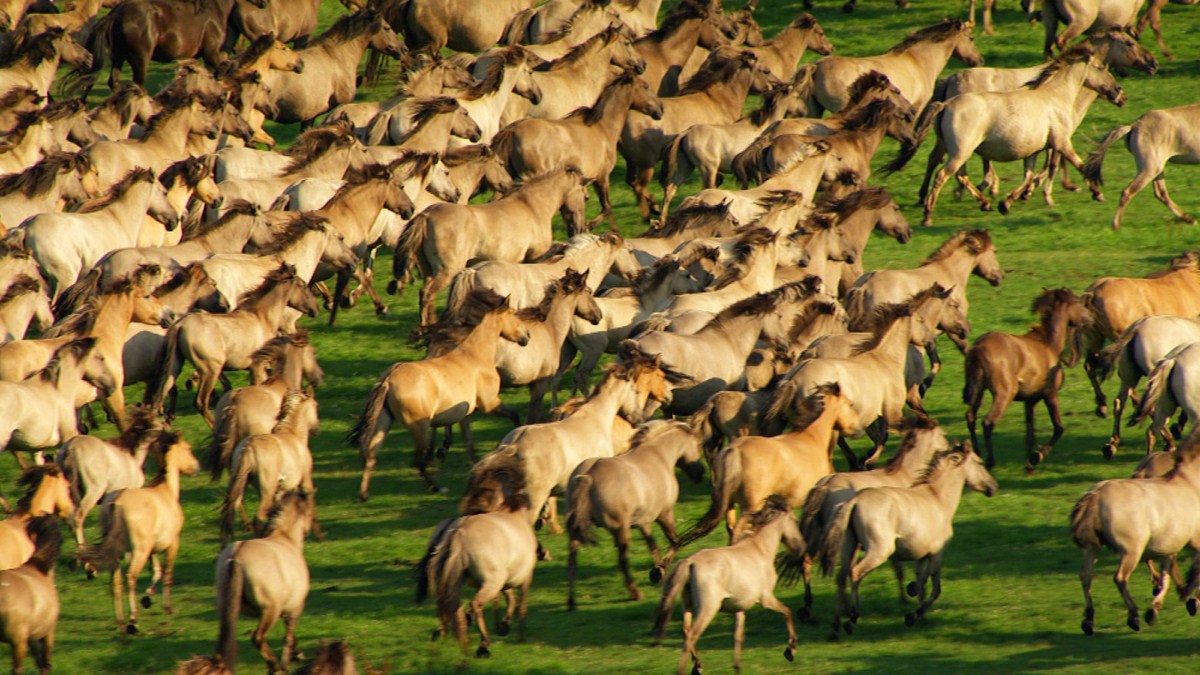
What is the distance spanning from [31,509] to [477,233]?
252 inches

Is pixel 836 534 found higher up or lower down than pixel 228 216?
lower down

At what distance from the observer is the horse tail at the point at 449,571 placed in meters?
9.74

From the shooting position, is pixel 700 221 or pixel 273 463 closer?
pixel 273 463

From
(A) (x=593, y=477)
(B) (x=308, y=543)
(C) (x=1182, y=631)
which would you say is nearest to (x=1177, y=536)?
(C) (x=1182, y=631)

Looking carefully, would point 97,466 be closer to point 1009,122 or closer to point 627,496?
point 627,496

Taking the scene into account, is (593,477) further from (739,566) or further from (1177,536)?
(1177,536)

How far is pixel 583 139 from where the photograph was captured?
19188 mm

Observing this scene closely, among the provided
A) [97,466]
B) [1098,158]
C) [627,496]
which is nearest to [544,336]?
[627,496]

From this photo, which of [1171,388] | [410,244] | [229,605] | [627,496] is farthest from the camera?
[410,244]

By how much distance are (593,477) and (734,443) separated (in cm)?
107

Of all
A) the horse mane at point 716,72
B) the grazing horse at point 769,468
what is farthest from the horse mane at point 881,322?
the horse mane at point 716,72

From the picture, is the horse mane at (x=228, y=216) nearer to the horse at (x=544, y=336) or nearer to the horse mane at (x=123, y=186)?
the horse mane at (x=123, y=186)

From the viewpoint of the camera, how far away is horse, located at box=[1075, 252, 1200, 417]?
558 inches

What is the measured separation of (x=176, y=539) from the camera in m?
11.0
